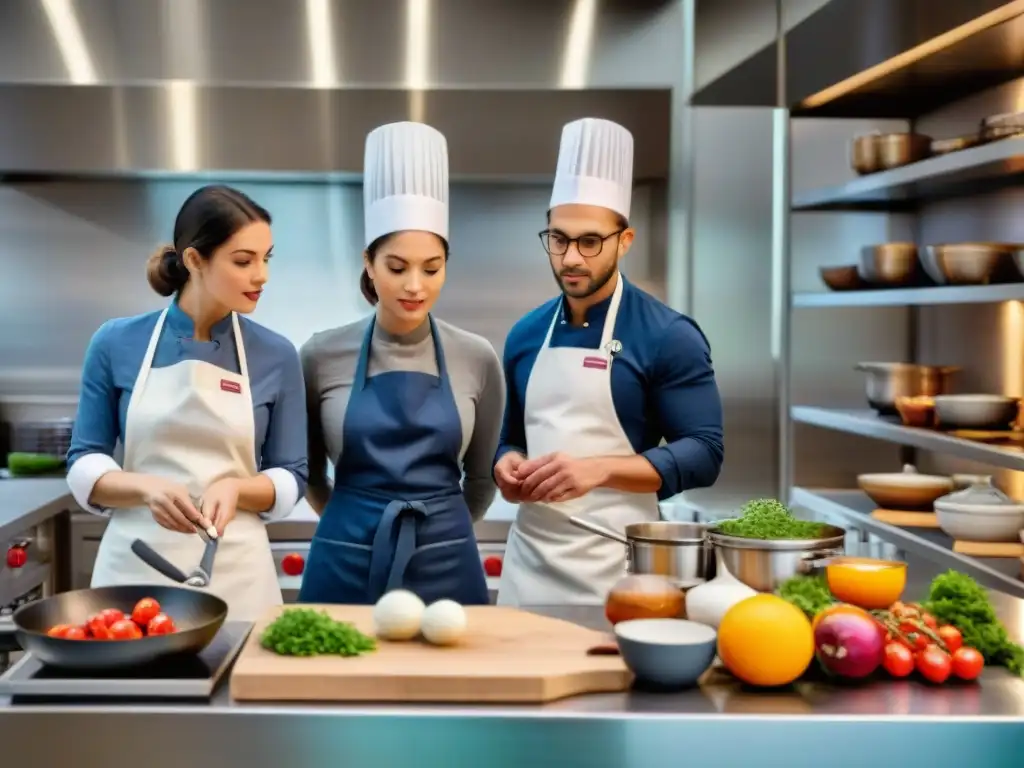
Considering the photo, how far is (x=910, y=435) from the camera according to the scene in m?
2.68

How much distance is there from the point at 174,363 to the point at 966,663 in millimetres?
1375

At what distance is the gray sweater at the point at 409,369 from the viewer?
212cm

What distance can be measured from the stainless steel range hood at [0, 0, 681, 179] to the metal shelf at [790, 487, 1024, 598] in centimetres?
98

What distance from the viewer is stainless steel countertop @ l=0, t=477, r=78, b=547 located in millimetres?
2586

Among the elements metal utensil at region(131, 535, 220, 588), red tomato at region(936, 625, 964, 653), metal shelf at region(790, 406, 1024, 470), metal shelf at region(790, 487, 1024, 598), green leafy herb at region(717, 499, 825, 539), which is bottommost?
metal shelf at region(790, 487, 1024, 598)

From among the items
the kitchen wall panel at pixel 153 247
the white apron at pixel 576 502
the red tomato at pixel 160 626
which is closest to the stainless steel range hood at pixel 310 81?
the kitchen wall panel at pixel 153 247

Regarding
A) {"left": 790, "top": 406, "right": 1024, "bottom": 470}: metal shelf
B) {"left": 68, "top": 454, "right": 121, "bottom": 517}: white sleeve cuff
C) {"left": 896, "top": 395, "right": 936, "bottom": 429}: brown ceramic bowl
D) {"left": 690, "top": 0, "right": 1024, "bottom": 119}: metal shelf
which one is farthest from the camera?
{"left": 896, "top": 395, "right": 936, "bottom": 429}: brown ceramic bowl

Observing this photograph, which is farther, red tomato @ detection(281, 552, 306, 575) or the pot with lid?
red tomato @ detection(281, 552, 306, 575)

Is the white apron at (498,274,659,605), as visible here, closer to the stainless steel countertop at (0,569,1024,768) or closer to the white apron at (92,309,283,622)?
the white apron at (92,309,283,622)

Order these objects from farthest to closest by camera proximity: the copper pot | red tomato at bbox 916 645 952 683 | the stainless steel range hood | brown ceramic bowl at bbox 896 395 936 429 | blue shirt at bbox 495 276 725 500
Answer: the stainless steel range hood → the copper pot → brown ceramic bowl at bbox 896 395 936 429 → blue shirt at bbox 495 276 725 500 → red tomato at bbox 916 645 952 683

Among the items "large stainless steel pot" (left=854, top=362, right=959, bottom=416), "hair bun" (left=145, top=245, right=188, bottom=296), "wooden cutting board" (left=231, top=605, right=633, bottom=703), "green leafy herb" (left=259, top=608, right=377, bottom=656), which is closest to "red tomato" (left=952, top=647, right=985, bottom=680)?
"wooden cutting board" (left=231, top=605, right=633, bottom=703)

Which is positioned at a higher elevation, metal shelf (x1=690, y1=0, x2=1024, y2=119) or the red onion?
metal shelf (x1=690, y1=0, x2=1024, y2=119)

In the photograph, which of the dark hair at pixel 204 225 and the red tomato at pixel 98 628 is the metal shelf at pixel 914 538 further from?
the red tomato at pixel 98 628

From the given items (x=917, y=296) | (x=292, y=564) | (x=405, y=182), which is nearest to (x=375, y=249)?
(x=405, y=182)
